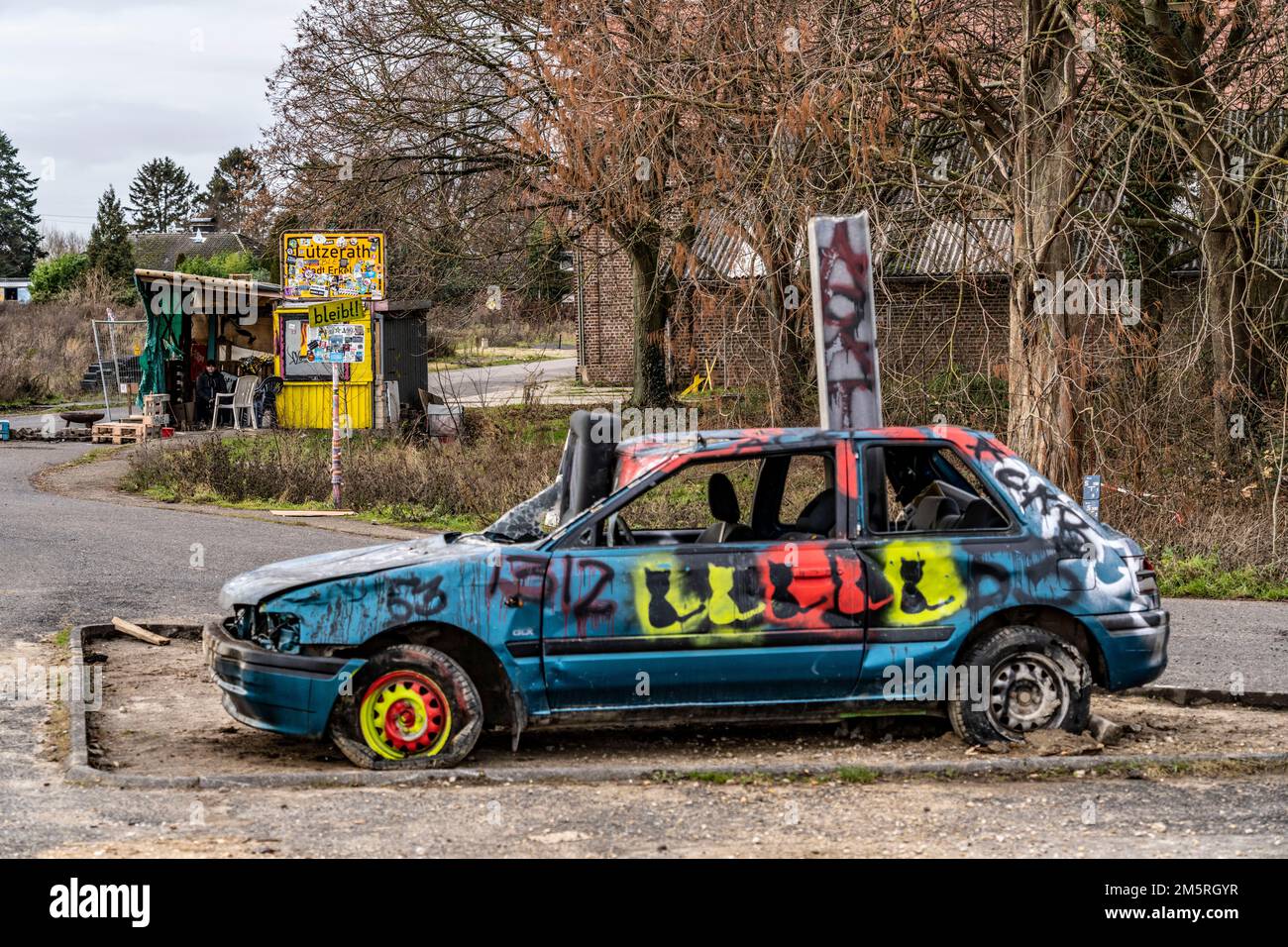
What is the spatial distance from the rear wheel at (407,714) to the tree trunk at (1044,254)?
8201 mm

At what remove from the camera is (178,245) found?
295 feet

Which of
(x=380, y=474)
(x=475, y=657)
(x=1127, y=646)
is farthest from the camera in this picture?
(x=380, y=474)

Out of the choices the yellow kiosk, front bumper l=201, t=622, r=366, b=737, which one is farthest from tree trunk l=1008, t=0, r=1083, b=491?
the yellow kiosk

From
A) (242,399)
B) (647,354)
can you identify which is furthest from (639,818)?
(647,354)

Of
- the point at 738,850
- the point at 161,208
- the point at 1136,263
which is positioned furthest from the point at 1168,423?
the point at 161,208

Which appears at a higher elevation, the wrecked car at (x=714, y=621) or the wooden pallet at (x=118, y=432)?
the wooden pallet at (x=118, y=432)

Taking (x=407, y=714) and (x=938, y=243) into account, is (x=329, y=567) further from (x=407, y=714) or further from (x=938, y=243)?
(x=938, y=243)

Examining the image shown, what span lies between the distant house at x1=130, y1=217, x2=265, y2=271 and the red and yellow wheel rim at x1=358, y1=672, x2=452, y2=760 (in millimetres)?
72541

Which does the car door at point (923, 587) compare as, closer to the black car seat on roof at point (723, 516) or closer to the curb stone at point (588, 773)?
the curb stone at point (588, 773)

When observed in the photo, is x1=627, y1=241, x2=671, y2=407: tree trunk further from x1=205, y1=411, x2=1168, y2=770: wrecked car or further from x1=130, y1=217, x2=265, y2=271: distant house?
x1=130, y1=217, x2=265, y2=271: distant house

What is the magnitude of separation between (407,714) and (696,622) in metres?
1.45

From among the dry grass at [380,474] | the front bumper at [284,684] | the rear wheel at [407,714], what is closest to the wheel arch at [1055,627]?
the rear wheel at [407,714]

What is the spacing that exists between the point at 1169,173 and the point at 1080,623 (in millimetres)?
11478

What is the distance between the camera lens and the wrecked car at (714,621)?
7.10 meters
